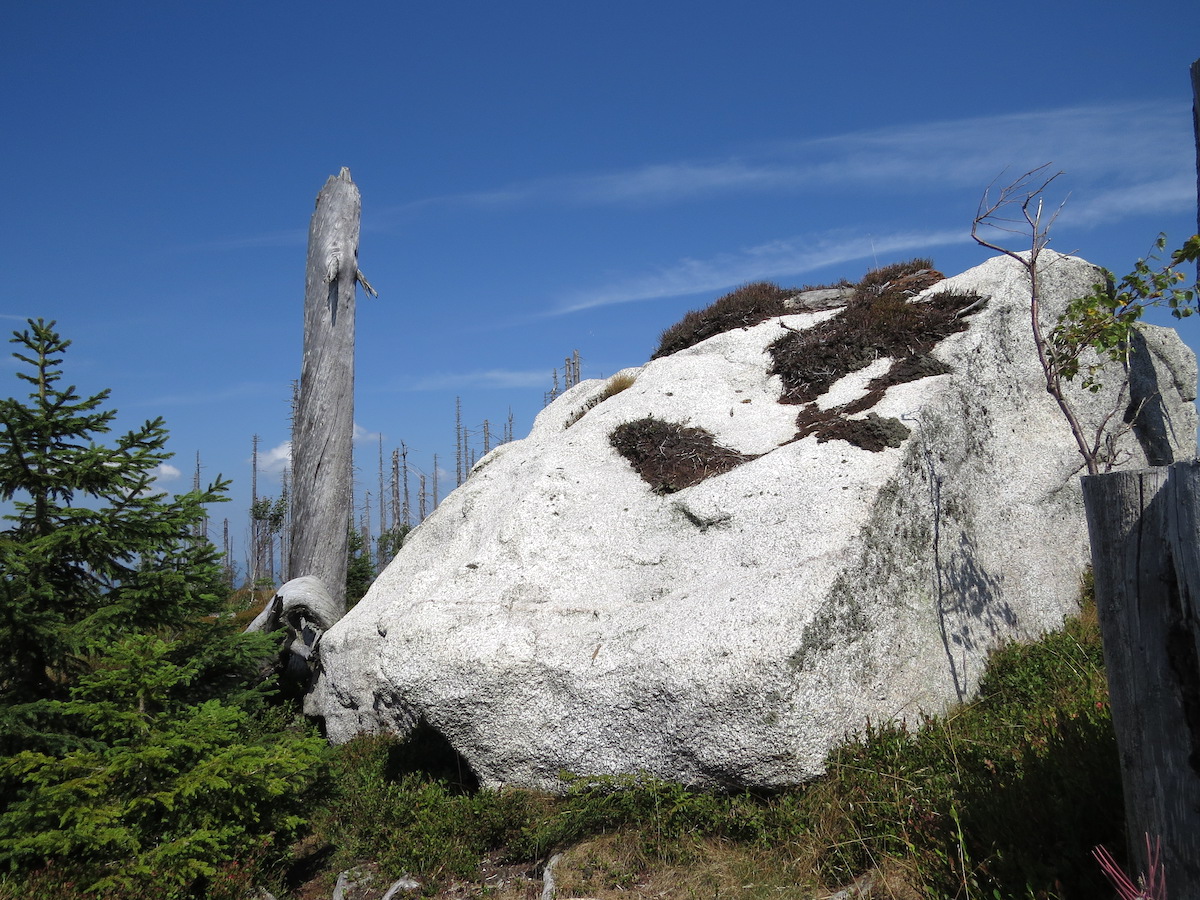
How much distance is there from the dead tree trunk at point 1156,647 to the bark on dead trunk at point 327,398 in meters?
12.3

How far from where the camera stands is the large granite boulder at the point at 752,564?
20.6 feet

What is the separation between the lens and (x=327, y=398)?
13.9m

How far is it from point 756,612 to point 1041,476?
17.1 ft

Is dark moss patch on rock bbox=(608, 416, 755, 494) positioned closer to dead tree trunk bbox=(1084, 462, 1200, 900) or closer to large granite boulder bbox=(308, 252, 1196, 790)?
large granite boulder bbox=(308, 252, 1196, 790)

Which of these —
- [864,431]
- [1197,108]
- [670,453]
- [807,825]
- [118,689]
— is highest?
[1197,108]

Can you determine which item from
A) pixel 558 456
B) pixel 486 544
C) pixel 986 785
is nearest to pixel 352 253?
pixel 558 456

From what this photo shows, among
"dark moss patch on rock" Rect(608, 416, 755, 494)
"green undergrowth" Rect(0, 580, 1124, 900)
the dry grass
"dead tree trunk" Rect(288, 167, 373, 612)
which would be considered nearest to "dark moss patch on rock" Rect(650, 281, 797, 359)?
the dry grass

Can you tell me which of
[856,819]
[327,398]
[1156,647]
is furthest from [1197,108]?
[327,398]

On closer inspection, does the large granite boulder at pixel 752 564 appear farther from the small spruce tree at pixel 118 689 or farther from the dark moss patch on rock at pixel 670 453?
the small spruce tree at pixel 118 689

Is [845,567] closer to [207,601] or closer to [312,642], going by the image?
[207,601]

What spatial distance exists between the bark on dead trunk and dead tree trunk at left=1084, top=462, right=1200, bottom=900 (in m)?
12.3

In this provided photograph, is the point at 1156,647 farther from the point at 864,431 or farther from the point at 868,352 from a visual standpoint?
the point at 868,352

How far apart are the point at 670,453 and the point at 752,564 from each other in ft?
8.91

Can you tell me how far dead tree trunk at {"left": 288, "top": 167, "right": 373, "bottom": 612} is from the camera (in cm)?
1357
